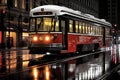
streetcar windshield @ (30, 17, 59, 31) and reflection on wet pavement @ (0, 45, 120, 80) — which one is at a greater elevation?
streetcar windshield @ (30, 17, 59, 31)

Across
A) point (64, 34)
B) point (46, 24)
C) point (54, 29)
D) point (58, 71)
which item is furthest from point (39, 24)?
point (58, 71)

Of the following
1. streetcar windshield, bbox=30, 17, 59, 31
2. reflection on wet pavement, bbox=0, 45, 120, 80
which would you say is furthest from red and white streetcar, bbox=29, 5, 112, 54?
reflection on wet pavement, bbox=0, 45, 120, 80

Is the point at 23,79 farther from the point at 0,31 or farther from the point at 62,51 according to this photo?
the point at 0,31

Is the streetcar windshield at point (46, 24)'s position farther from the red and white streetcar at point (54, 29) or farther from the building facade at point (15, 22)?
the building facade at point (15, 22)

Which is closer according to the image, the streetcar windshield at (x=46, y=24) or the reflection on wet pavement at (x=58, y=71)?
the reflection on wet pavement at (x=58, y=71)

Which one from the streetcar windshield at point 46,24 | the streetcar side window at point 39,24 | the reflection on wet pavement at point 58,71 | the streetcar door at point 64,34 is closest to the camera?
the reflection on wet pavement at point 58,71

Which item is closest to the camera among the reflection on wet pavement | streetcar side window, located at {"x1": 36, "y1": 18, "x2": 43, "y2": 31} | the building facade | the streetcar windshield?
the reflection on wet pavement

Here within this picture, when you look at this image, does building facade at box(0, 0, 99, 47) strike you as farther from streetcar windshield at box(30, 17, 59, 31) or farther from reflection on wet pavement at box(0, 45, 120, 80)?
reflection on wet pavement at box(0, 45, 120, 80)

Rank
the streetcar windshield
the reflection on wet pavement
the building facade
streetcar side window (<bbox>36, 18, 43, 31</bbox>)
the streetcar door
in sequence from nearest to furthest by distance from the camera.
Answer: the reflection on wet pavement < the streetcar windshield < streetcar side window (<bbox>36, 18, 43, 31</bbox>) < the streetcar door < the building facade

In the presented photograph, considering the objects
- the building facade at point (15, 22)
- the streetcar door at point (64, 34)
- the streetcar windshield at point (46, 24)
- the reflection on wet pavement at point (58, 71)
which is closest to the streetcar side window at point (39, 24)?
the streetcar windshield at point (46, 24)

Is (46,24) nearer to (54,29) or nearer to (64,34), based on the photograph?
(54,29)

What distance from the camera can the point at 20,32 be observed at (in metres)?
56.1

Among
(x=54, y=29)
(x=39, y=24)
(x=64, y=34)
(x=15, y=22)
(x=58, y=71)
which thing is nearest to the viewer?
(x=58, y=71)

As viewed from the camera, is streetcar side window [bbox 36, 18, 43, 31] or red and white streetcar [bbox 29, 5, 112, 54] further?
streetcar side window [bbox 36, 18, 43, 31]
